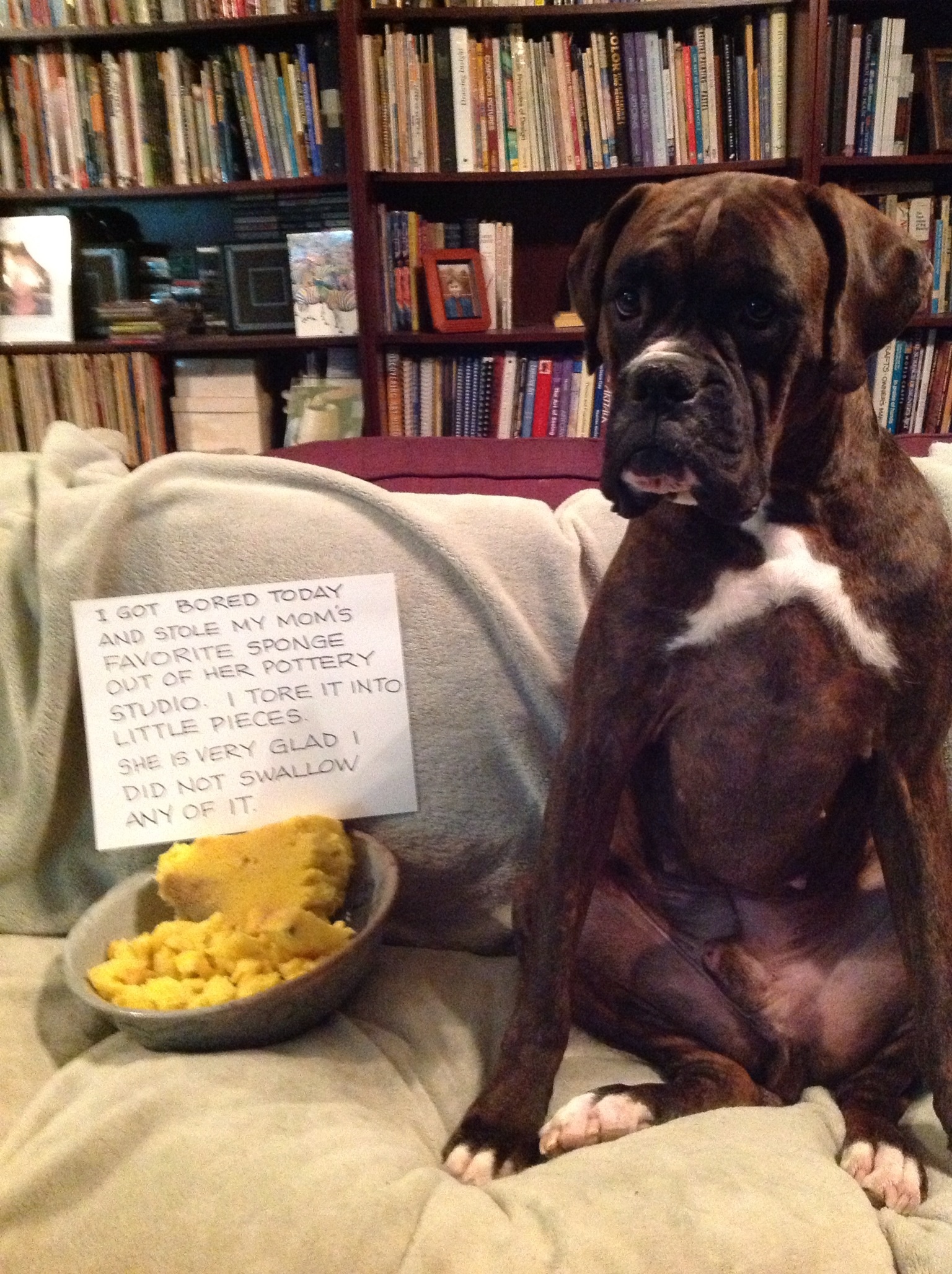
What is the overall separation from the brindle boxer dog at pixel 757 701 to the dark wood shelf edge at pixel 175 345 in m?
1.82

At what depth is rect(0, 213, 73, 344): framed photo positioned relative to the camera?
2.57 m

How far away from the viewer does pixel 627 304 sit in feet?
2.66

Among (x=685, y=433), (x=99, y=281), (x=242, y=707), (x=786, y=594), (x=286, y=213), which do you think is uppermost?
(x=286, y=213)

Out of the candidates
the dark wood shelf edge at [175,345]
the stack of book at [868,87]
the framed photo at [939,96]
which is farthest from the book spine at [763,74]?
the dark wood shelf edge at [175,345]

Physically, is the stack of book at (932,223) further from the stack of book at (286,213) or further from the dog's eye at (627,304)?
the dog's eye at (627,304)

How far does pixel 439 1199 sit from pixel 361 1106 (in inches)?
6.0

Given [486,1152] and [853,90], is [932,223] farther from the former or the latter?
[486,1152]

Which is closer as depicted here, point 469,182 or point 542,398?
point 469,182

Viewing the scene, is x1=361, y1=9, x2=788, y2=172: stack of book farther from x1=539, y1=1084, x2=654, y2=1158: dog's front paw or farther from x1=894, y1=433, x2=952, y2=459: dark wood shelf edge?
x1=539, y1=1084, x2=654, y2=1158: dog's front paw

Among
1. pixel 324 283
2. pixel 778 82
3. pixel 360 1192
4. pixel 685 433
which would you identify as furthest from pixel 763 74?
pixel 360 1192

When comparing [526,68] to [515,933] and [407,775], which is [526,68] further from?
[515,933]

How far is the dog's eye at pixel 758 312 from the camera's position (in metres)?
0.74

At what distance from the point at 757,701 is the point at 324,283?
211cm

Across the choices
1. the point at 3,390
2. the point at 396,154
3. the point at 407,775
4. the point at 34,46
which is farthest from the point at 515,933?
the point at 34,46
